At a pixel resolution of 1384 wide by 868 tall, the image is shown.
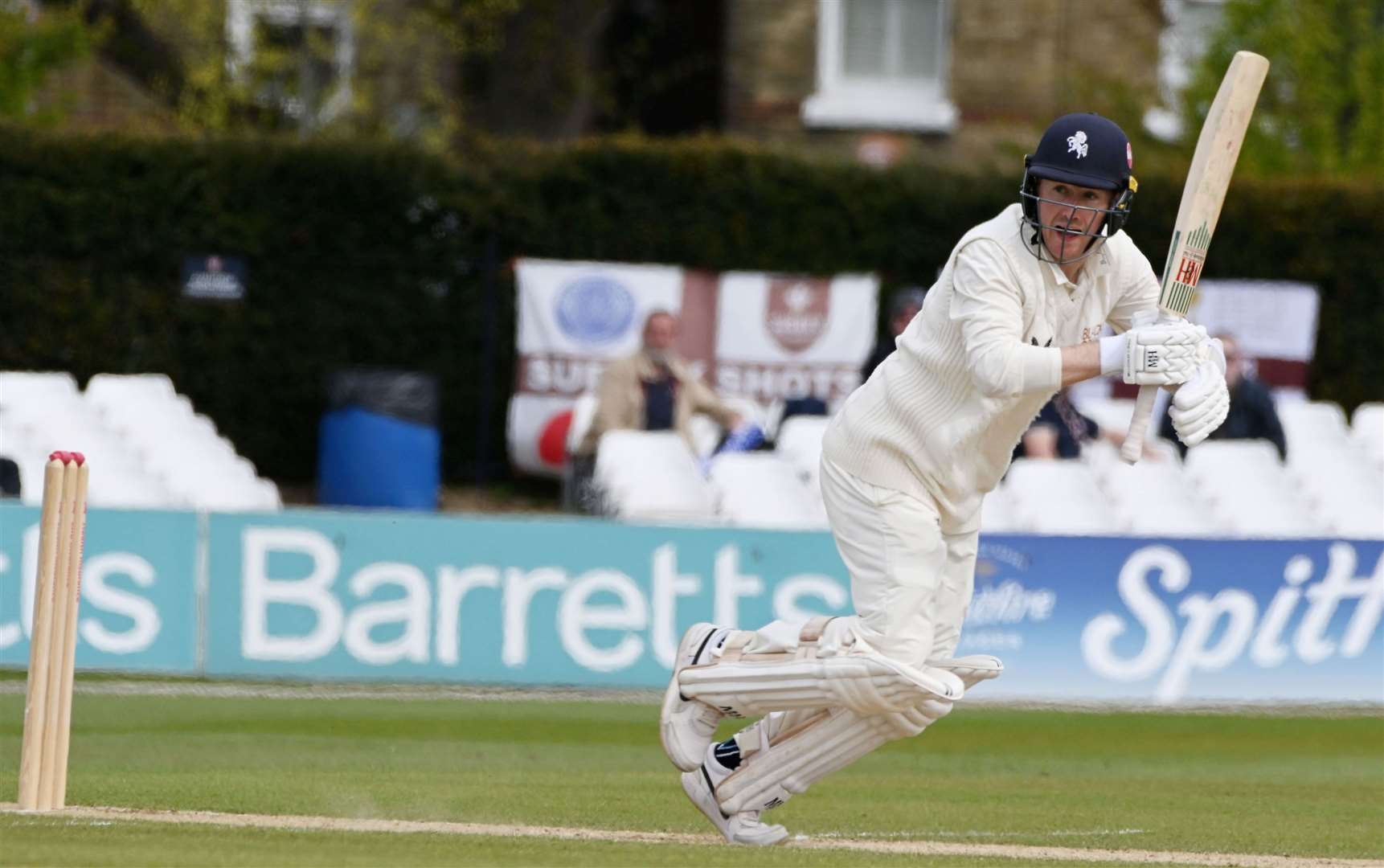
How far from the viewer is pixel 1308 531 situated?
10.2 metres

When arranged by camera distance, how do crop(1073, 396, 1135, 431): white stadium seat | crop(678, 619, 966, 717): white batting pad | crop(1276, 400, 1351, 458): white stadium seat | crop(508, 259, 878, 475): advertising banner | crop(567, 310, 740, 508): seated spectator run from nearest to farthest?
crop(678, 619, 966, 717): white batting pad
crop(567, 310, 740, 508): seated spectator
crop(1276, 400, 1351, 458): white stadium seat
crop(1073, 396, 1135, 431): white stadium seat
crop(508, 259, 878, 475): advertising banner

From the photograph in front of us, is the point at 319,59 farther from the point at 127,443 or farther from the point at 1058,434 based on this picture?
the point at 1058,434

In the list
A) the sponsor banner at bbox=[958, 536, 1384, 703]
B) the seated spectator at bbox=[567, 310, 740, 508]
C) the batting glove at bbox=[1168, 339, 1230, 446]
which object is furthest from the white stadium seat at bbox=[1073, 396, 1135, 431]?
the batting glove at bbox=[1168, 339, 1230, 446]

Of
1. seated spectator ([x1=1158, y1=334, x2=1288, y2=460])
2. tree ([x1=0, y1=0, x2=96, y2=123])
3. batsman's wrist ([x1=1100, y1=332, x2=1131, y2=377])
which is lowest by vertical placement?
seated spectator ([x1=1158, y1=334, x2=1288, y2=460])

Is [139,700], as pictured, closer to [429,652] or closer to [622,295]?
[429,652]

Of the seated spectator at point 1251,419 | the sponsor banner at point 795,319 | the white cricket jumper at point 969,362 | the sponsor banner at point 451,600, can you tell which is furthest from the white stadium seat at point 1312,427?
the white cricket jumper at point 969,362

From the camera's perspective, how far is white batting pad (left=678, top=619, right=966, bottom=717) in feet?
16.4

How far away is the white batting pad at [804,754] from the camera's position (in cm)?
520

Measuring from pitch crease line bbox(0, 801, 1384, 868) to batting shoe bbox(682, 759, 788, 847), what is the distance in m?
0.04

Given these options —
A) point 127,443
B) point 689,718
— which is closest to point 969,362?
point 689,718

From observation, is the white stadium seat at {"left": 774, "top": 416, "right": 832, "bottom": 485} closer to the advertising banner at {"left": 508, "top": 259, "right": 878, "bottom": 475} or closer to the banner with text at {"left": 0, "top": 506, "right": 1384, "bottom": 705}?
the banner with text at {"left": 0, "top": 506, "right": 1384, "bottom": 705}

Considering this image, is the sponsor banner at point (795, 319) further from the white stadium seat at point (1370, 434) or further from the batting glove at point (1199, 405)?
the batting glove at point (1199, 405)

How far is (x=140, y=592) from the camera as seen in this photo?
8.42 meters

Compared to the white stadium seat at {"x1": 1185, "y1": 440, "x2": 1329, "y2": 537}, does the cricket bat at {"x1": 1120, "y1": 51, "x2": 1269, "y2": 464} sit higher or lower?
higher
